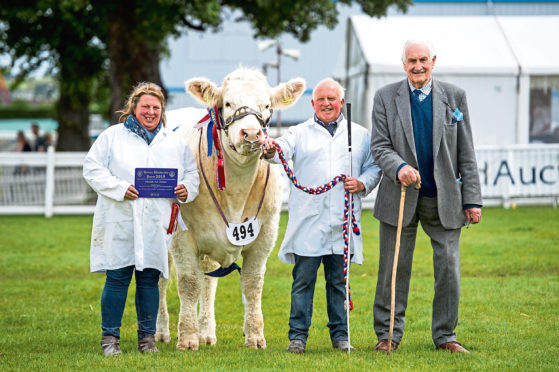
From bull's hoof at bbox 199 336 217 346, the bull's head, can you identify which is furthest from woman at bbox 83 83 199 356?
bull's hoof at bbox 199 336 217 346

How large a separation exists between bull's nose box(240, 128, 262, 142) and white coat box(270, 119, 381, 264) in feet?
0.50

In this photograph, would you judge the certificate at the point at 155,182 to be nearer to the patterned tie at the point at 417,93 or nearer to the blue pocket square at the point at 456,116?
the patterned tie at the point at 417,93

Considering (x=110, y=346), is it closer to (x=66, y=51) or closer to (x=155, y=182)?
(x=155, y=182)

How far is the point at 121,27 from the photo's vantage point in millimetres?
18703

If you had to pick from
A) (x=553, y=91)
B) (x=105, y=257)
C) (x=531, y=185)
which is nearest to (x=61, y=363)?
(x=105, y=257)

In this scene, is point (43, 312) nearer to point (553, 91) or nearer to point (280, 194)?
point (280, 194)

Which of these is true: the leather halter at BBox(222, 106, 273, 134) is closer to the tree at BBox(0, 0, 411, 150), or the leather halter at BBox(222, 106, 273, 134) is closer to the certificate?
the certificate

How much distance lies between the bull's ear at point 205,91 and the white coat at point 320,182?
82 cm

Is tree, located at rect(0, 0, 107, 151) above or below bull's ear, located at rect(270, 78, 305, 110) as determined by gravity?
above

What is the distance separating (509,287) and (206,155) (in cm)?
401

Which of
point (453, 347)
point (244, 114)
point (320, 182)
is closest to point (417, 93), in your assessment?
point (320, 182)

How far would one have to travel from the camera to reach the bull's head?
574cm

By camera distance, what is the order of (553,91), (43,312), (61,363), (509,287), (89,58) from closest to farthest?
(61,363)
(43,312)
(509,287)
(553,91)
(89,58)

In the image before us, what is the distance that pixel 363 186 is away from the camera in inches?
224
